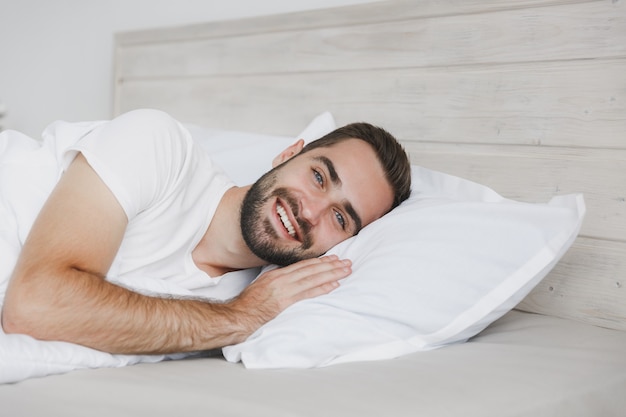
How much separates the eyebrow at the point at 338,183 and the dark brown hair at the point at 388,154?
0.23ft

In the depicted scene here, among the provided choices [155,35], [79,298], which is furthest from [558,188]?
[155,35]

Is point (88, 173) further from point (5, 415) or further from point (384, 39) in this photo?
point (384, 39)

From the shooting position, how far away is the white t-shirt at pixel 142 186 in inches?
53.6

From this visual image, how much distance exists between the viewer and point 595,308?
1573mm

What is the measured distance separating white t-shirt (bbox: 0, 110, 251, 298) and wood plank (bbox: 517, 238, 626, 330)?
70 centimetres

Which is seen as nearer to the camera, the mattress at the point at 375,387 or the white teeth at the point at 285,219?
the mattress at the point at 375,387

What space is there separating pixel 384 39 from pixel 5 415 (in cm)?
133

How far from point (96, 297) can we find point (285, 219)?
1.45ft

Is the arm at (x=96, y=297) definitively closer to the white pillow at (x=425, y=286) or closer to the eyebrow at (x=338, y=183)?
the white pillow at (x=425, y=286)

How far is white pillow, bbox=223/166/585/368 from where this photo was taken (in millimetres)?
1245

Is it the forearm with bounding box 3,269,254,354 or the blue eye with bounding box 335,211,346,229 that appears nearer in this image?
the forearm with bounding box 3,269,254,354

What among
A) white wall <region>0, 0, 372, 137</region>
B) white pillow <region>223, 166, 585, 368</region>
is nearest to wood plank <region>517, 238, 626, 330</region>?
white pillow <region>223, 166, 585, 368</region>

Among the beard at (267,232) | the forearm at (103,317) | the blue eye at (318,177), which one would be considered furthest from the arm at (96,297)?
the blue eye at (318,177)

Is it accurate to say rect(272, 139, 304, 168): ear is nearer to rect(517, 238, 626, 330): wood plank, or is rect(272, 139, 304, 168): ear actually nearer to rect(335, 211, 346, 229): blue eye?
rect(335, 211, 346, 229): blue eye
